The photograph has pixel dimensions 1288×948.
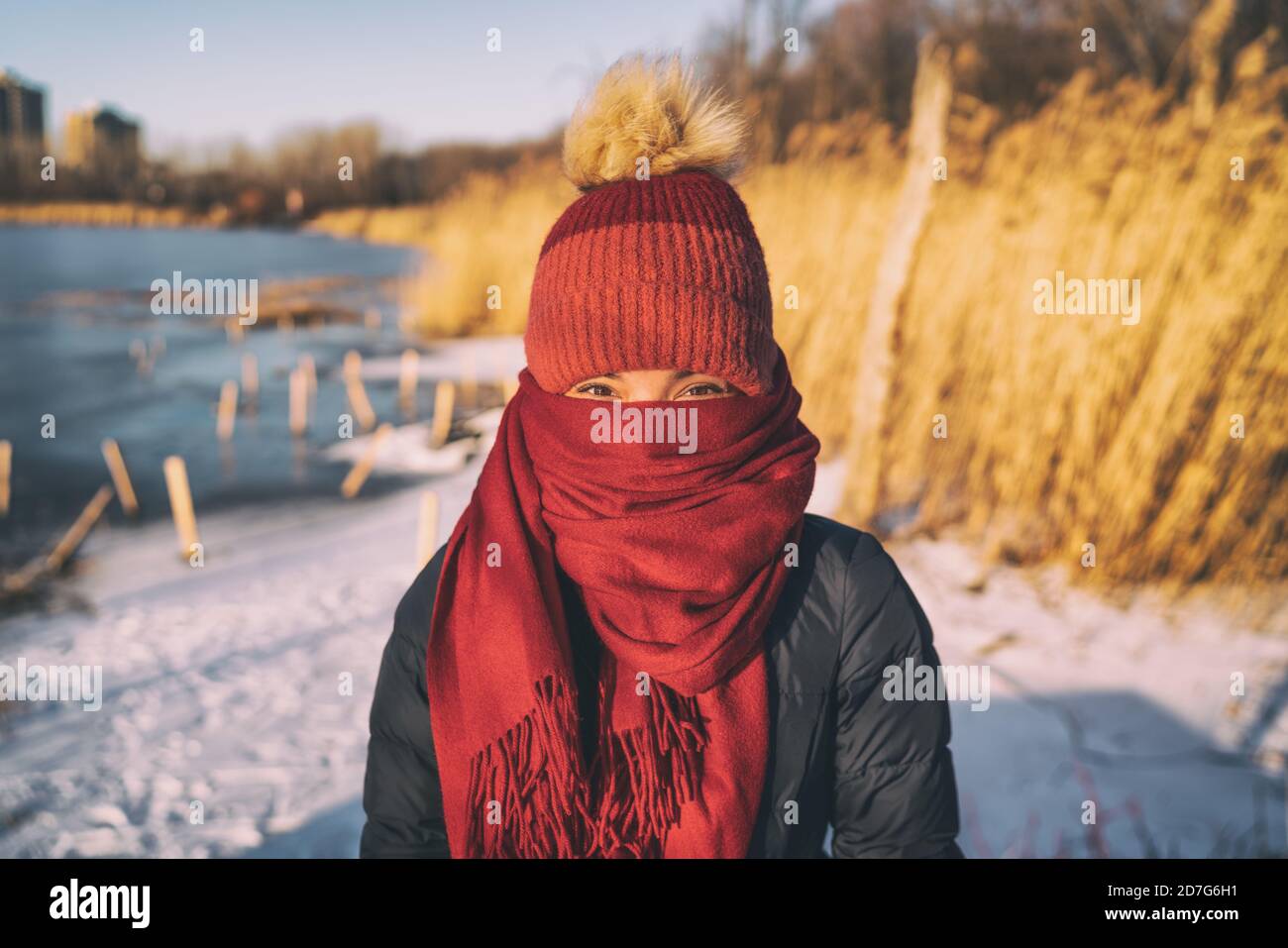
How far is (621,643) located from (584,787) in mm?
232

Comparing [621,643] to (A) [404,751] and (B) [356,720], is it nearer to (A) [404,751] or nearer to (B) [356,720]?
(A) [404,751]

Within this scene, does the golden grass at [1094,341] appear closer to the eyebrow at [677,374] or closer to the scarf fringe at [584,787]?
the eyebrow at [677,374]

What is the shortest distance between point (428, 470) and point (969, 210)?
440cm

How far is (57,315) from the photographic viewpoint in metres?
15.8

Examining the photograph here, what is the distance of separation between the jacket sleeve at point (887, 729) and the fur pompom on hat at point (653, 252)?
379 millimetres

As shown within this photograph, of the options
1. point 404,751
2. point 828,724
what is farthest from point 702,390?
point 404,751

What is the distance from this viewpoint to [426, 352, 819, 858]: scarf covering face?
1.20 meters

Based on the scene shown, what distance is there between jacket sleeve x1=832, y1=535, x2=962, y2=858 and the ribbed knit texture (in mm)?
390

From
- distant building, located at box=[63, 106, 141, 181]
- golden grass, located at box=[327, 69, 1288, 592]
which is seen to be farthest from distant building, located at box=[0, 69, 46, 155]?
golden grass, located at box=[327, 69, 1288, 592]

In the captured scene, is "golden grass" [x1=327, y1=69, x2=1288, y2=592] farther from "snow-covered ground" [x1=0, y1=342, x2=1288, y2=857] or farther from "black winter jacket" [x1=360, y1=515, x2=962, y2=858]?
"black winter jacket" [x1=360, y1=515, x2=962, y2=858]

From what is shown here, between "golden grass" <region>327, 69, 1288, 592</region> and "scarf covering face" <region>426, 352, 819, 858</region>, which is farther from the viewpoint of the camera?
"golden grass" <region>327, 69, 1288, 592</region>

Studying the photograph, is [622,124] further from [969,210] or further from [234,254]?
[234,254]

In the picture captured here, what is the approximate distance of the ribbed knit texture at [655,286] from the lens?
3.99 ft

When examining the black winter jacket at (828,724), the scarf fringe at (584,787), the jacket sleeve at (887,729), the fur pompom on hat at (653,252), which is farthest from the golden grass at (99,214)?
the jacket sleeve at (887,729)
